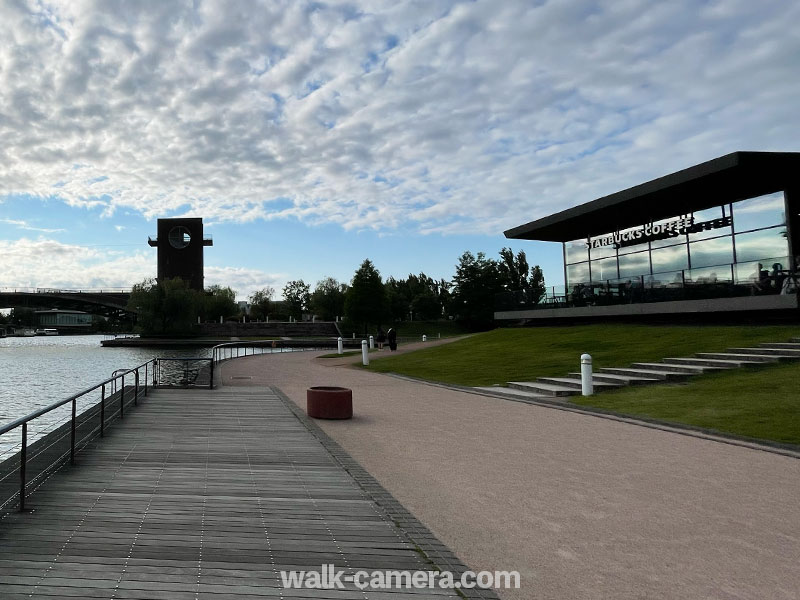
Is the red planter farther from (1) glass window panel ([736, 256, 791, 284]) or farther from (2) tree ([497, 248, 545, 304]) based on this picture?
(2) tree ([497, 248, 545, 304])

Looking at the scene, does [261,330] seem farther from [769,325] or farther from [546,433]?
[546,433]

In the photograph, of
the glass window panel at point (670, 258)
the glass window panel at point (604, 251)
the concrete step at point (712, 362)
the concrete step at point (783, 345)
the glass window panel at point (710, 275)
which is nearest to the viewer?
the concrete step at point (712, 362)

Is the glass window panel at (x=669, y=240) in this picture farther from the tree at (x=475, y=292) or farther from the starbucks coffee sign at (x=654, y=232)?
the tree at (x=475, y=292)

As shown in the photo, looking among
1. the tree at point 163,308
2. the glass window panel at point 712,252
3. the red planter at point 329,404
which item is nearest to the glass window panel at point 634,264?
the glass window panel at point 712,252

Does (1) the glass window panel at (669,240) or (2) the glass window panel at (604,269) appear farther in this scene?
(2) the glass window panel at (604,269)

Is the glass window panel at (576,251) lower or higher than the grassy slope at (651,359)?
higher

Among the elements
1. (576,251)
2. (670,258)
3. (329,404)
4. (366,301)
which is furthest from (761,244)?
(366,301)

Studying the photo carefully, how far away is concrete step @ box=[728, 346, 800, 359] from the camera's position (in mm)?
15312

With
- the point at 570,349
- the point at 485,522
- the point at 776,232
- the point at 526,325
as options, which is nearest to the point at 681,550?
the point at 485,522

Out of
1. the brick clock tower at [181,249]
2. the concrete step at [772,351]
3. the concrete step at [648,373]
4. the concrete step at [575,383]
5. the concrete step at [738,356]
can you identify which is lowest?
the concrete step at [575,383]

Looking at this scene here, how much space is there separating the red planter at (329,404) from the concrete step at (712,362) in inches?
417

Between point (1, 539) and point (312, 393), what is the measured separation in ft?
24.5

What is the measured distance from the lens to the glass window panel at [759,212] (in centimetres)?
2320

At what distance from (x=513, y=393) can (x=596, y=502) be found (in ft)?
31.1
